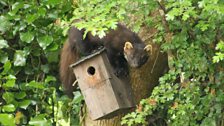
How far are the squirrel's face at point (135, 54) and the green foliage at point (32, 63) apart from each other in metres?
0.64

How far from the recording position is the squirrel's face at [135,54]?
4.34 meters

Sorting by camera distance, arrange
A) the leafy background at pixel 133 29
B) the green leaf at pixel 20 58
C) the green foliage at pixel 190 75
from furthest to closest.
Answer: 1. the green leaf at pixel 20 58
2. the green foliage at pixel 190 75
3. the leafy background at pixel 133 29

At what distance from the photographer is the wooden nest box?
4000 mm

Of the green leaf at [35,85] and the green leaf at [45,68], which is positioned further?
the green leaf at [45,68]

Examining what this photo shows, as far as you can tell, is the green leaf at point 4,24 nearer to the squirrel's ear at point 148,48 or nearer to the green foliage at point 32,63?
the green foliage at point 32,63

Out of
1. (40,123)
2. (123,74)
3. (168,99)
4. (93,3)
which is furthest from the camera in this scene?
(40,123)

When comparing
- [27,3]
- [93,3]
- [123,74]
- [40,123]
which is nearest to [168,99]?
Answer: [123,74]

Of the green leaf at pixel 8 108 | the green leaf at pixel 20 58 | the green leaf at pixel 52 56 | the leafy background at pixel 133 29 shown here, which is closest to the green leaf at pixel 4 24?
the leafy background at pixel 133 29

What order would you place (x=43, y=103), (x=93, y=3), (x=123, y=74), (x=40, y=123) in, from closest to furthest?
(x=93, y=3) → (x=123, y=74) → (x=40, y=123) → (x=43, y=103)

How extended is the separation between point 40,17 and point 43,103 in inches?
34.5

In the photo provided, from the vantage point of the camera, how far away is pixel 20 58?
16.0ft

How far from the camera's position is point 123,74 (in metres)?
4.32

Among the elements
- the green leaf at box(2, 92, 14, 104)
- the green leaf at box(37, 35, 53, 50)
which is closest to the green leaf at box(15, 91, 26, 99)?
the green leaf at box(2, 92, 14, 104)

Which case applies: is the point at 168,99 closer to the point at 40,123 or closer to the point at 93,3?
the point at 93,3
